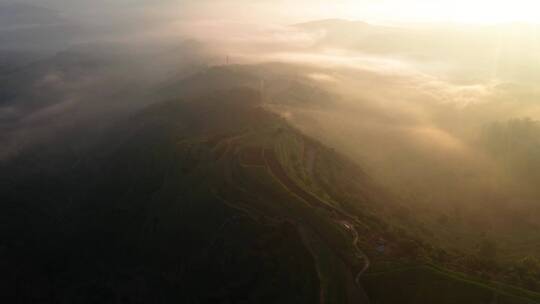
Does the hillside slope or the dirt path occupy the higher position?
the dirt path

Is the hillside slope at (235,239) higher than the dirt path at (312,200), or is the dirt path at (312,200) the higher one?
the dirt path at (312,200)

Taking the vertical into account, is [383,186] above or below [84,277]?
above

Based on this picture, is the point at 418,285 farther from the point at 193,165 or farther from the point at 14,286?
the point at 14,286

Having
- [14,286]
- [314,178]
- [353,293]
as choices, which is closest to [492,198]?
[314,178]

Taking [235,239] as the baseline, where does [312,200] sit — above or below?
above

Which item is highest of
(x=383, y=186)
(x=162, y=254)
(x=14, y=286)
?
(x=383, y=186)

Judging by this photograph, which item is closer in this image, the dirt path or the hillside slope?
the hillside slope

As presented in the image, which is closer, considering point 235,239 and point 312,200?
point 235,239

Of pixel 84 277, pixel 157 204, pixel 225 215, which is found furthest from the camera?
pixel 157 204

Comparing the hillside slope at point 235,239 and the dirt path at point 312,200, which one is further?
the dirt path at point 312,200

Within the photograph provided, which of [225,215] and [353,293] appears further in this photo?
[225,215]

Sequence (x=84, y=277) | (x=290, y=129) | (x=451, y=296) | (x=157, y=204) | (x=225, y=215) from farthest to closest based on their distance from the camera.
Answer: (x=290, y=129)
(x=157, y=204)
(x=84, y=277)
(x=225, y=215)
(x=451, y=296)
